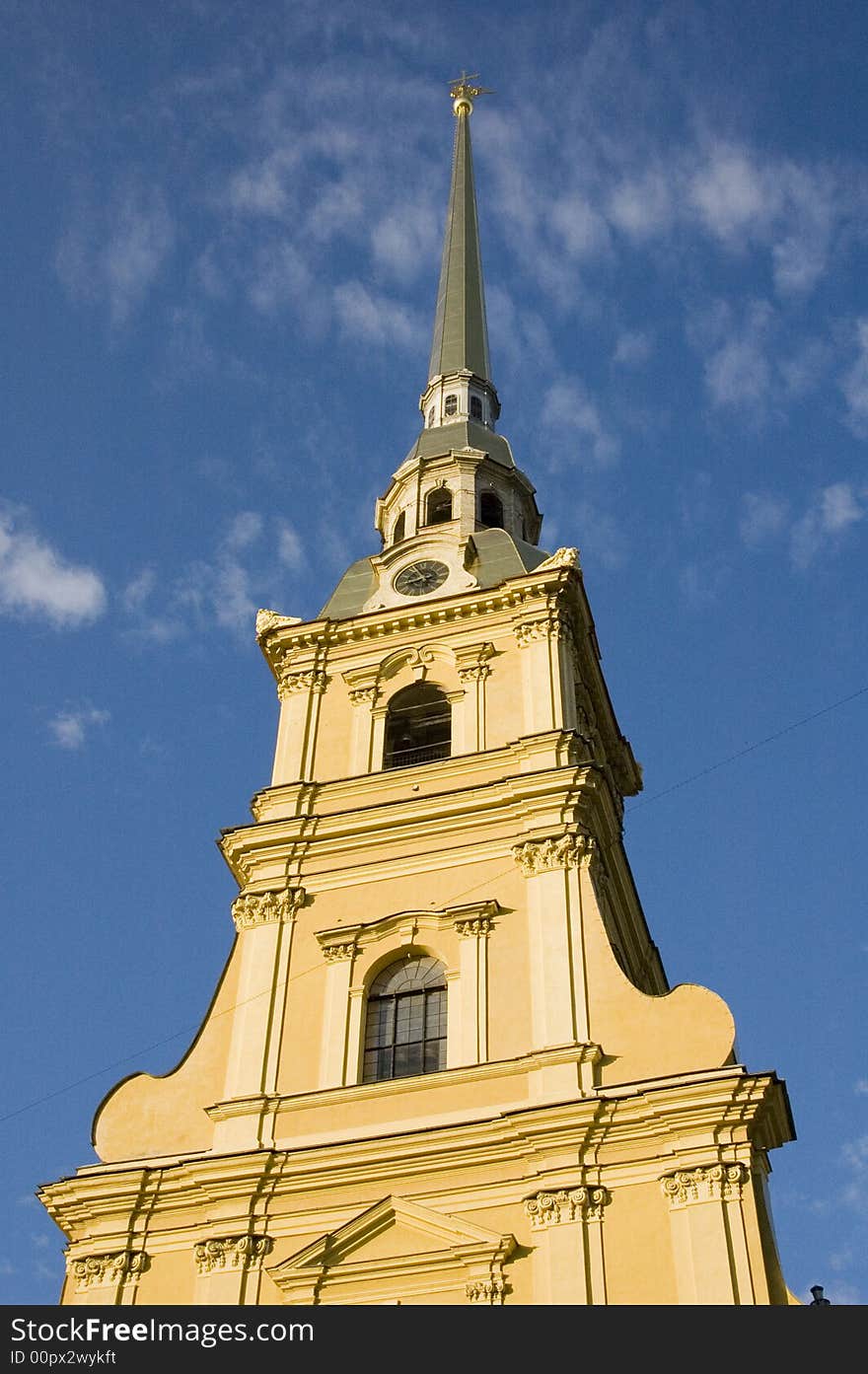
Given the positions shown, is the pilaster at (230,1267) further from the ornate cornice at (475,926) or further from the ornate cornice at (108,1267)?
the ornate cornice at (475,926)

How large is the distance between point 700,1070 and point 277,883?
27.3ft

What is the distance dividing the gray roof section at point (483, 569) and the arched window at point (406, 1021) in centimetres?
904

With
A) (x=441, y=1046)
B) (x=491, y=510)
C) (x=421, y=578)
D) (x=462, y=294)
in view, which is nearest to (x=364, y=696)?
(x=421, y=578)

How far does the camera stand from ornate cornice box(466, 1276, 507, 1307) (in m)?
21.5

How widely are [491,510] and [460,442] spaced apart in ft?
7.64

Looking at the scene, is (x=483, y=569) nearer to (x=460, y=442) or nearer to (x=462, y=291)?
(x=460, y=442)

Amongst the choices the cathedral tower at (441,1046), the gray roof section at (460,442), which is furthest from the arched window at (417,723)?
the gray roof section at (460,442)

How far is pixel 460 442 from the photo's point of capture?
39844 millimetres

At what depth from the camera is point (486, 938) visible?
25.8 metres

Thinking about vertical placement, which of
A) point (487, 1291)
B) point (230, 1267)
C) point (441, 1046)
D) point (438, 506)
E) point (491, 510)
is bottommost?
point (487, 1291)

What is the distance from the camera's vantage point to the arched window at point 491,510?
38125 mm

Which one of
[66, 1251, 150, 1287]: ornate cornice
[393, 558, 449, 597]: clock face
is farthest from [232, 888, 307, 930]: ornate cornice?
[393, 558, 449, 597]: clock face

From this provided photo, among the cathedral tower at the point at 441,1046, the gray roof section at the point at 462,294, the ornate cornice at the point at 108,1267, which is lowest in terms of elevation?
the ornate cornice at the point at 108,1267
